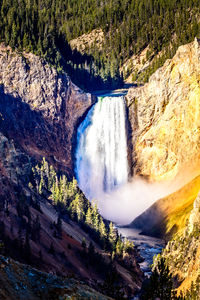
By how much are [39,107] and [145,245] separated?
51.1m

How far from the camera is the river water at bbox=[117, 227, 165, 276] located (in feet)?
255

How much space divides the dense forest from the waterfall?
74.0 ft

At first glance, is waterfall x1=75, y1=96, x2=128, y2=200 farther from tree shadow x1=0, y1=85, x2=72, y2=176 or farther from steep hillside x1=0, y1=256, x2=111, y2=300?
steep hillside x1=0, y1=256, x2=111, y2=300

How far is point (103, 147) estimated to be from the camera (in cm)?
12138

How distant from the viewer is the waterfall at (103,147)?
120 metres

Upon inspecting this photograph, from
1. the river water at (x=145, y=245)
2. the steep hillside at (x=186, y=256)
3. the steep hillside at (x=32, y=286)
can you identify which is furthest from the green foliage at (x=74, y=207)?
the steep hillside at (x=32, y=286)

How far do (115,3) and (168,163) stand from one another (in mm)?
104992

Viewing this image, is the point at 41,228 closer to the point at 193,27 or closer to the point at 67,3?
the point at 193,27

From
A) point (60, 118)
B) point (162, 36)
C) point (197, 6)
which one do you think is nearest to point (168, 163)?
point (60, 118)

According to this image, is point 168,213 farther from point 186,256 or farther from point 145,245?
point 186,256

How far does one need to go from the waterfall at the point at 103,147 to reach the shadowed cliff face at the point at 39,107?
433cm

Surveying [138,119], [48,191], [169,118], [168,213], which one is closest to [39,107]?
[48,191]

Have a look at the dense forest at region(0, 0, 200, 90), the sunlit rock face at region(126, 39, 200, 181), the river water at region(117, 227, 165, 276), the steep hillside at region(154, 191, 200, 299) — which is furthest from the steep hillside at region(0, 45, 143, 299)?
the sunlit rock face at region(126, 39, 200, 181)

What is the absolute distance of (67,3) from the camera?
19100 centimetres
